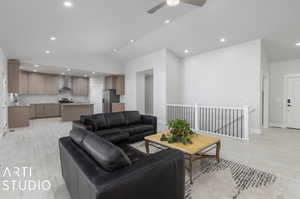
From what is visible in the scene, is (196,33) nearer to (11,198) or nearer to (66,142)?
(66,142)

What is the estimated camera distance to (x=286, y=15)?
10.9ft

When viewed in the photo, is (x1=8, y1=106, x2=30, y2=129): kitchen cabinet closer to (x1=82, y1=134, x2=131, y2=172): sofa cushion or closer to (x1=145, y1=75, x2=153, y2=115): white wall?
(x1=145, y1=75, x2=153, y2=115): white wall

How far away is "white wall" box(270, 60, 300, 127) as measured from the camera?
5488mm

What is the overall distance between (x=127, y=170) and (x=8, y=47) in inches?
205

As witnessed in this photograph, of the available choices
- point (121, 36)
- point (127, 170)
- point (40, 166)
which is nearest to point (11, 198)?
point (40, 166)

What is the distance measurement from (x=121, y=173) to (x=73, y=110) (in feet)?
22.0

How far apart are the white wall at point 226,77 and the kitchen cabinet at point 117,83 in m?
3.30

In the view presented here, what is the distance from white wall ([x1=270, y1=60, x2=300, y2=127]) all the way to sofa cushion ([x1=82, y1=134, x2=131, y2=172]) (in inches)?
270

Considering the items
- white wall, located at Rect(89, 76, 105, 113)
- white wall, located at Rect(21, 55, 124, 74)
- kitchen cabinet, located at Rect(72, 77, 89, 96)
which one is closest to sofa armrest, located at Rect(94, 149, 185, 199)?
white wall, located at Rect(21, 55, 124, 74)

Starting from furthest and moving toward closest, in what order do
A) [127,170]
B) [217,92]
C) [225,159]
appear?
[217,92]
[225,159]
[127,170]

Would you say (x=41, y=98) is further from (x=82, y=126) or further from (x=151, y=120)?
(x=151, y=120)

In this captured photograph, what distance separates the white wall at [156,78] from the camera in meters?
5.92

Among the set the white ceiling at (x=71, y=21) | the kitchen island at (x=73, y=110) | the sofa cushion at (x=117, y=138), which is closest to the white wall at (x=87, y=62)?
the white ceiling at (x=71, y=21)

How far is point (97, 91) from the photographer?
29.5 ft
